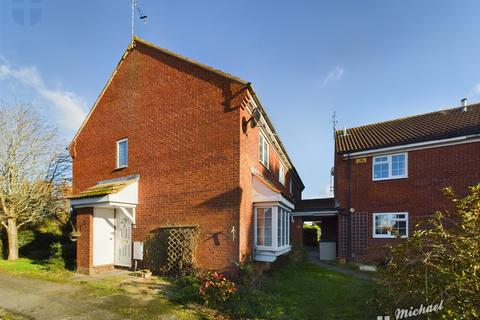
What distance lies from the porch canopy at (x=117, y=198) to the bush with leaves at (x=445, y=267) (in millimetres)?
8965

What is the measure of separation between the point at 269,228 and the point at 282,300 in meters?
2.70

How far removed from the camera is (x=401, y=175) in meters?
14.8

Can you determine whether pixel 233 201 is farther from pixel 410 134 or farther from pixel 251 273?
pixel 410 134

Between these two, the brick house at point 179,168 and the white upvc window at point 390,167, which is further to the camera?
the white upvc window at point 390,167

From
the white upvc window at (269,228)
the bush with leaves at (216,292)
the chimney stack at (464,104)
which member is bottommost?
the bush with leaves at (216,292)

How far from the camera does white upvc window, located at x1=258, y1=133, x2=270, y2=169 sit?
40.3ft

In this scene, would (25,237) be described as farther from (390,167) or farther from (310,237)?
(310,237)

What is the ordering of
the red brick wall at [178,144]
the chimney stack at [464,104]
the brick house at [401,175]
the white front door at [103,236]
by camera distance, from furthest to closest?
the chimney stack at [464,104] → the brick house at [401,175] → the white front door at [103,236] → the red brick wall at [178,144]

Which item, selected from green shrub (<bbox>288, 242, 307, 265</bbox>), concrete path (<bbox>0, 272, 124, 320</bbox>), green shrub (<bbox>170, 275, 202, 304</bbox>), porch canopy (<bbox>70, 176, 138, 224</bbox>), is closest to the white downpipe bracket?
porch canopy (<bbox>70, 176, 138, 224</bbox>)

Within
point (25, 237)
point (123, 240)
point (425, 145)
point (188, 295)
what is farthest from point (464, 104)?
point (25, 237)

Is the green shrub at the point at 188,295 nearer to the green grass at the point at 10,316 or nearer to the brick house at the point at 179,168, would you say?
the brick house at the point at 179,168

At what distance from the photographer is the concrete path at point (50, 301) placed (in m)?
6.68

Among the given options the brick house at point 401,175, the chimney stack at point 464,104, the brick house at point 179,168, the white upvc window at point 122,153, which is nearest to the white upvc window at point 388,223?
the brick house at point 401,175

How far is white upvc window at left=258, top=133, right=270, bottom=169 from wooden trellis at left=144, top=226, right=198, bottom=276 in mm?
4369
